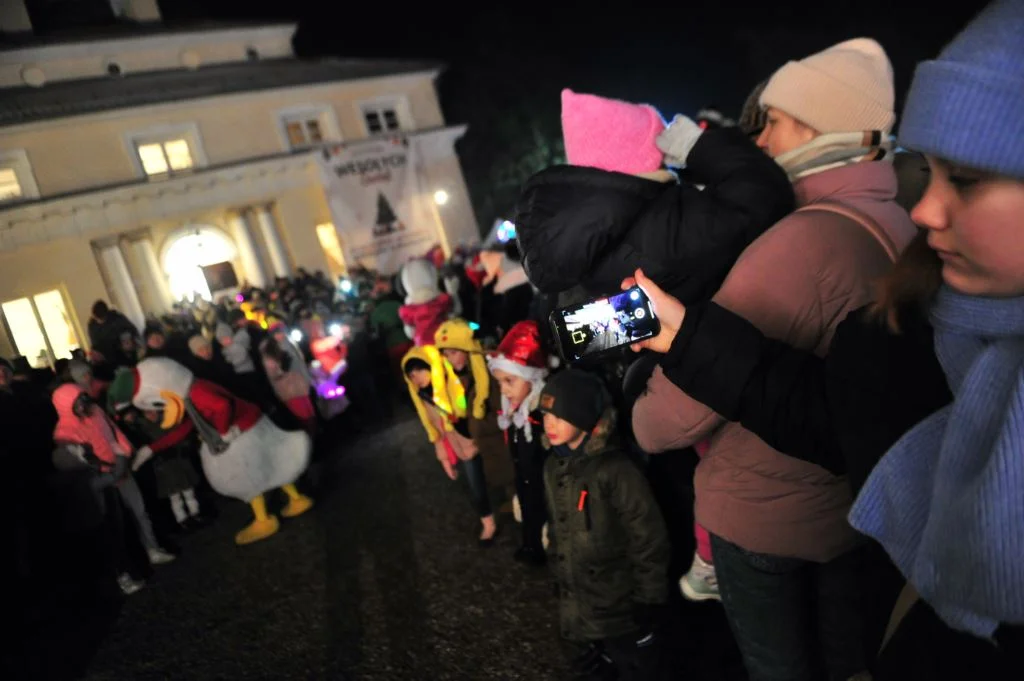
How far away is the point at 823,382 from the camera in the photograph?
1194mm

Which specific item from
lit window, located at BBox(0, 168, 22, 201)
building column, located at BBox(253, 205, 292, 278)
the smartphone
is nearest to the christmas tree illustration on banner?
building column, located at BBox(253, 205, 292, 278)

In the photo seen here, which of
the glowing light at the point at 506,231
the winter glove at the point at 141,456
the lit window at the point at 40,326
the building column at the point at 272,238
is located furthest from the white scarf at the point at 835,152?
the building column at the point at 272,238

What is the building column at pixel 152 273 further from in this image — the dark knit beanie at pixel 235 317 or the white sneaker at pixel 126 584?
the white sneaker at pixel 126 584

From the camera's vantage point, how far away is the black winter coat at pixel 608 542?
243 cm

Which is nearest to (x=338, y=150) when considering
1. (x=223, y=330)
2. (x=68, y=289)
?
(x=223, y=330)

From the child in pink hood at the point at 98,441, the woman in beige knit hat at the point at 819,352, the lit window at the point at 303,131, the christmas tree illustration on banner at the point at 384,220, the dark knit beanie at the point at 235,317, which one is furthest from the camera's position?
the lit window at the point at 303,131

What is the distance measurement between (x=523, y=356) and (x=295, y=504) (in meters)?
3.37

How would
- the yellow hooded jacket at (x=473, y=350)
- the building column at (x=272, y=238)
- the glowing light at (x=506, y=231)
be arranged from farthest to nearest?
the building column at (x=272, y=238) < the glowing light at (x=506, y=231) < the yellow hooded jacket at (x=473, y=350)

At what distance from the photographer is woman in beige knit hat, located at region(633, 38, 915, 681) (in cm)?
151

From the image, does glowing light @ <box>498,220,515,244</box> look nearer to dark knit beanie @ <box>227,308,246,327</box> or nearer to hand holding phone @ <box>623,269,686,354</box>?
dark knit beanie @ <box>227,308,246,327</box>

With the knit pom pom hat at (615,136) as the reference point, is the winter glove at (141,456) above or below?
below

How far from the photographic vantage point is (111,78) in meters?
7.49

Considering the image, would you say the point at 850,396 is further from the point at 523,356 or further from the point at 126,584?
the point at 126,584

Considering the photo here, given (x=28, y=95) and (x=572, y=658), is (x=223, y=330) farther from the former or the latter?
(x=572, y=658)
